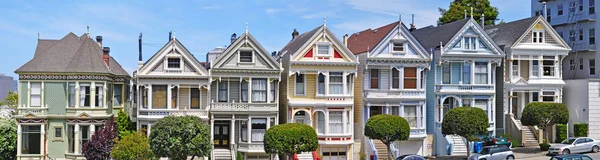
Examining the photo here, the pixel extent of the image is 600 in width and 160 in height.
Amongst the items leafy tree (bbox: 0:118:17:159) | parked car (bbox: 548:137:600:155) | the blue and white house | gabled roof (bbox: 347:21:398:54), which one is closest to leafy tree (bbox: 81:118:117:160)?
leafy tree (bbox: 0:118:17:159)

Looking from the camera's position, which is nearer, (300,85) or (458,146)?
(300,85)

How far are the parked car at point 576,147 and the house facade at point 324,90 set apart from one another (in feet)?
44.5

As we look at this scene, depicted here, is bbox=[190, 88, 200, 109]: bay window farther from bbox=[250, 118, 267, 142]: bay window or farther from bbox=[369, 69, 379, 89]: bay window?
bbox=[369, 69, 379, 89]: bay window

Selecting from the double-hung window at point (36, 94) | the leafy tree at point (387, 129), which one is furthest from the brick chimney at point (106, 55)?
the leafy tree at point (387, 129)

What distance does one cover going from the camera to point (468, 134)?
43.2 m

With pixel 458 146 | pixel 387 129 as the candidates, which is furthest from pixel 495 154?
pixel 387 129

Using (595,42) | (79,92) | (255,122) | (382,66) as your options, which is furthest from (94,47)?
(595,42)

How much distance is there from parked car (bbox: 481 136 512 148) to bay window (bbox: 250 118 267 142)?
1577 cm

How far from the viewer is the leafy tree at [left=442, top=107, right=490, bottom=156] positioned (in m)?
42.8

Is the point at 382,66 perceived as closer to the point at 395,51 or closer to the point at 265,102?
the point at 395,51

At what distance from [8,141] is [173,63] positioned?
13946mm

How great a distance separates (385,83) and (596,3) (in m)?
19.7

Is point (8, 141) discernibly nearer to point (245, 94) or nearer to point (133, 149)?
point (133, 149)

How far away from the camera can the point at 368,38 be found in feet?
168
